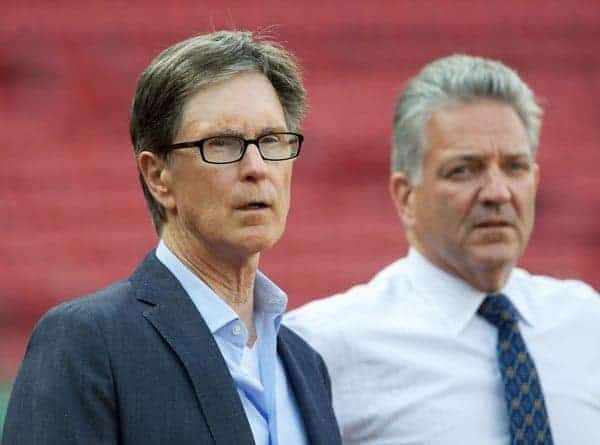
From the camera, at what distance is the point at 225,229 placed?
157 cm

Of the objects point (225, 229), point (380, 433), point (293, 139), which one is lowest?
point (380, 433)

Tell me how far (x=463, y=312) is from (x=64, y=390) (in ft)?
2.94

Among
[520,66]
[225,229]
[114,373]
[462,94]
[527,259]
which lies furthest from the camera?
[520,66]

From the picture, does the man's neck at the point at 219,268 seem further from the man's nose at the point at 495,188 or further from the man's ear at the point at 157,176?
the man's nose at the point at 495,188

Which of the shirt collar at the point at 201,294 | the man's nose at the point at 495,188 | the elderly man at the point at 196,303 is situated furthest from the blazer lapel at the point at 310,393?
the man's nose at the point at 495,188

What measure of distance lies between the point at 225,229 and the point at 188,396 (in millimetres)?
212

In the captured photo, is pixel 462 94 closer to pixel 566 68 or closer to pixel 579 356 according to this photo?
pixel 579 356

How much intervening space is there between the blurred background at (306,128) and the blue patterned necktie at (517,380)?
2626 millimetres

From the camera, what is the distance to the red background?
488 centimetres

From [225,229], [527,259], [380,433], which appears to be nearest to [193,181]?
[225,229]

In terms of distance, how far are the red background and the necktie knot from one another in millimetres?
2606

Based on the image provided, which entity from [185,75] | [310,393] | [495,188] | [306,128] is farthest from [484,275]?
[306,128]

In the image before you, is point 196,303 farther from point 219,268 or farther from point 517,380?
point 517,380

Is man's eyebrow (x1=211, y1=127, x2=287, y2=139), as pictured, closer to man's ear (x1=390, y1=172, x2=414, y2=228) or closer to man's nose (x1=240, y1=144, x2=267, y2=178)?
man's nose (x1=240, y1=144, x2=267, y2=178)
